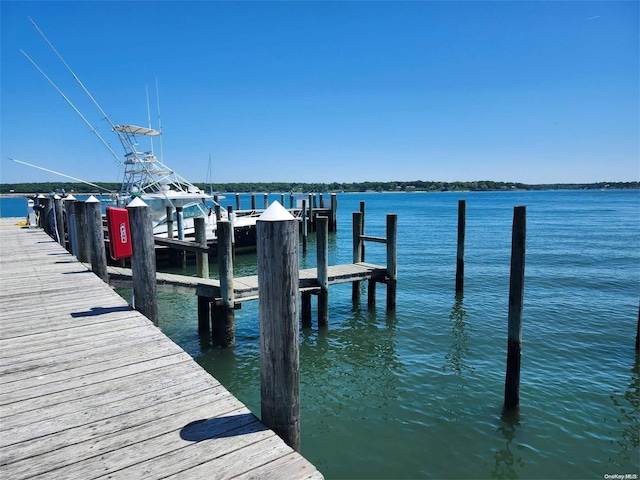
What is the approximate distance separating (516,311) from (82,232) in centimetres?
864

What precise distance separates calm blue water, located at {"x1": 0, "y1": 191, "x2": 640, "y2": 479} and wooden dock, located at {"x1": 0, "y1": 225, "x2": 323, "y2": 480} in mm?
2795

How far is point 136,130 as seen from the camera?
22547mm

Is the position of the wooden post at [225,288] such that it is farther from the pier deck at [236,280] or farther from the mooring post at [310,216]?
the mooring post at [310,216]

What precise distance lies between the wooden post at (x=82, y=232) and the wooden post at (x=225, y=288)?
9.52ft

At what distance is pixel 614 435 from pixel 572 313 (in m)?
6.19

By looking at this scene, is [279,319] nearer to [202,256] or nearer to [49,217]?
[202,256]

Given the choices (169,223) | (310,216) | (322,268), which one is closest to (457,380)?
(322,268)

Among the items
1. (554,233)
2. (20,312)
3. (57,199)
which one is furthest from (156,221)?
(554,233)

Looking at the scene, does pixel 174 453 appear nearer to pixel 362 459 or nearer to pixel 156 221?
pixel 362 459

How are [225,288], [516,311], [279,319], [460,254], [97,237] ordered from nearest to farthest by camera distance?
[279,319] → [516,311] → [97,237] → [225,288] → [460,254]

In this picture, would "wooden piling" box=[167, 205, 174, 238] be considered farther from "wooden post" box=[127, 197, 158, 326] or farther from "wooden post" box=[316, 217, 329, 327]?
"wooden post" box=[127, 197, 158, 326]

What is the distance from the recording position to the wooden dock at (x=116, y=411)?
7.68 ft

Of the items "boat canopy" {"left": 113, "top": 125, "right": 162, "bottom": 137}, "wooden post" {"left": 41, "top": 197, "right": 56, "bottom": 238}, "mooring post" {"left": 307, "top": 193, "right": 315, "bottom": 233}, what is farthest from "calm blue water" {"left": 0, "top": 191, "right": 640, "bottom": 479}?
"mooring post" {"left": 307, "top": 193, "right": 315, "bottom": 233}

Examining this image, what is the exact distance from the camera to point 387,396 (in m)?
7.03
